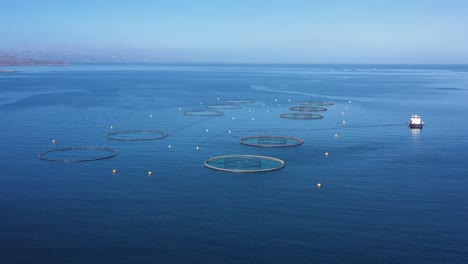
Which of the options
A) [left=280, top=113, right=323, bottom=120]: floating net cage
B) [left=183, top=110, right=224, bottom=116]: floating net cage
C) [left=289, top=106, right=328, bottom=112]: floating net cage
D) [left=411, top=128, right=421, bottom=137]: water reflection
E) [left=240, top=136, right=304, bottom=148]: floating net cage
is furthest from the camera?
[left=289, top=106, right=328, bottom=112]: floating net cage

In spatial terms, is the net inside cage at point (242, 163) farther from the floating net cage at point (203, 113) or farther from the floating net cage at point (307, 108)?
the floating net cage at point (307, 108)

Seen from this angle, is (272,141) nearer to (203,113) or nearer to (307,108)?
(203,113)

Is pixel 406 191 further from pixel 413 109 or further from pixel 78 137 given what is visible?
pixel 413 109

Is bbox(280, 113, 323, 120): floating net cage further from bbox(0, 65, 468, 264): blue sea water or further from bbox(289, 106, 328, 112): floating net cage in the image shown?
bbox(0, 65, 468, 264): blue sea water

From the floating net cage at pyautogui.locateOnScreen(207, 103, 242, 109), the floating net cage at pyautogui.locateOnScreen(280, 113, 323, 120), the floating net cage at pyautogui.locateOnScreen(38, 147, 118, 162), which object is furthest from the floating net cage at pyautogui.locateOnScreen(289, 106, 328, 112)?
the floating net cage at pyautogui.locateOnScreen(38, 147, 118, 162)

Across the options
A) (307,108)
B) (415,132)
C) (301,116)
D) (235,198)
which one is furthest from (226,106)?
(235,198)

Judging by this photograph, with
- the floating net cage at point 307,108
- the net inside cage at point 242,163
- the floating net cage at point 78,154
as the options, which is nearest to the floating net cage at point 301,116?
the floating net cage at point 307,108
